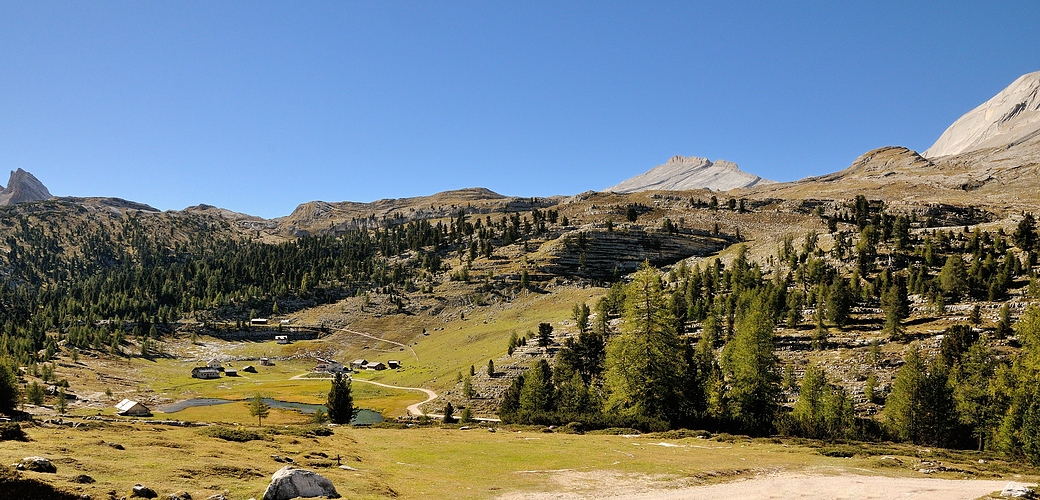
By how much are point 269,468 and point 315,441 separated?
14.8 meters

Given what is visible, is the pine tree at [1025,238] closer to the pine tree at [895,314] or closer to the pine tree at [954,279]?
the pine tree at [954,279]

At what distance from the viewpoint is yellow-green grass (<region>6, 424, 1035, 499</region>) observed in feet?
81.4

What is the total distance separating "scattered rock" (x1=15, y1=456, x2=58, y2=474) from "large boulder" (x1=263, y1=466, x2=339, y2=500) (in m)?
9.11

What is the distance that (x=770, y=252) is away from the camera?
186 meters

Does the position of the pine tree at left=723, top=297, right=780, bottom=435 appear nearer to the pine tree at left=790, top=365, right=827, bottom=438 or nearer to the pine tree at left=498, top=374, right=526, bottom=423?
the pine tree at left=790, top=365, right=827, bottom=438

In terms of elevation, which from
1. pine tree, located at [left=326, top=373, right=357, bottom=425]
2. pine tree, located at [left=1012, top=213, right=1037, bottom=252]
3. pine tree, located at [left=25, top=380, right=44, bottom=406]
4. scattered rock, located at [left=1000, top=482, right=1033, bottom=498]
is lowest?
pine tree, located at [left=25, top=380, right=44, bottom=406]

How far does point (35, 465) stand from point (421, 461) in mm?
21575

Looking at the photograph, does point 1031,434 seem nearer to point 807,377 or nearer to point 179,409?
point 807,377

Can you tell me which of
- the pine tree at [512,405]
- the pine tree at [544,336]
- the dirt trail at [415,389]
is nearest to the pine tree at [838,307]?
the pine tree at [544,336]

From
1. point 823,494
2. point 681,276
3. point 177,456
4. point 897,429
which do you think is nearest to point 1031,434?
point 897,429

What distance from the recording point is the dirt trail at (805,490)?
2567 centimetres

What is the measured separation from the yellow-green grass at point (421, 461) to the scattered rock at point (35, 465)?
0.62m

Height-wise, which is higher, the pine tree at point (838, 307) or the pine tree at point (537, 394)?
the pine tree at point (838, 307)

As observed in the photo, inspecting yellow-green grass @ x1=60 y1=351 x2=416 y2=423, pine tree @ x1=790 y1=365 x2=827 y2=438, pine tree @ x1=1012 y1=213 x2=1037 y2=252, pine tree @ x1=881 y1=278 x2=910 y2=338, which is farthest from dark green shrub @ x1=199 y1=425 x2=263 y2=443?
pine tree @ x1=1012 y1=213 x2=1037 y2=252
